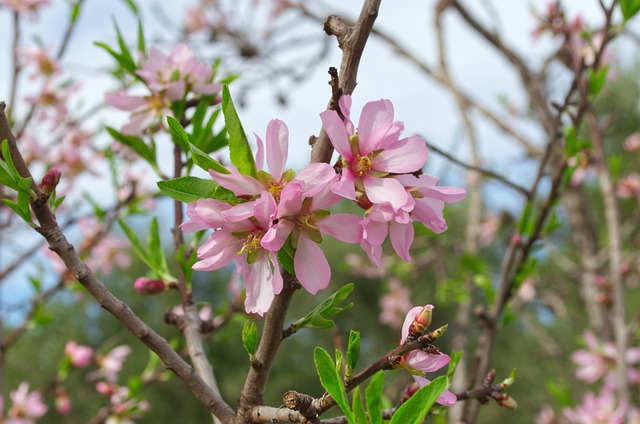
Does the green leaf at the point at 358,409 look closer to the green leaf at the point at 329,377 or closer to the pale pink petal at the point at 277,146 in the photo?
the green leaf at the point at 329,377

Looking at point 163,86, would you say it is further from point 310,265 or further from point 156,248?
point 310,265

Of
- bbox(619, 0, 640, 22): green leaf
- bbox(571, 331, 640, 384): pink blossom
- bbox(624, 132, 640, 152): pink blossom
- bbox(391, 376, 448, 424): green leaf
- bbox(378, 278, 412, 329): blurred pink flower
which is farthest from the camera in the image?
bbox(378, 278, 412, 329): blurred pink flower

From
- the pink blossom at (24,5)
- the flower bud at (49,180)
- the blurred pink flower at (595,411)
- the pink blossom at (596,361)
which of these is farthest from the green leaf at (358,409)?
the pink blossom at (24,5)

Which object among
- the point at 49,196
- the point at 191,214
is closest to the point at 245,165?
the point at 191,214

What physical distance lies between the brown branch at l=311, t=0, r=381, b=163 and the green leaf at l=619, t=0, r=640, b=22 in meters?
0.65

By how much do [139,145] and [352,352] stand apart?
1.44 ft

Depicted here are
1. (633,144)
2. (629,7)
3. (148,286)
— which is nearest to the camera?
(148,286)

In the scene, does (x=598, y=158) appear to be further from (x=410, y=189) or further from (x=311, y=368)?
(x=311, y=368)

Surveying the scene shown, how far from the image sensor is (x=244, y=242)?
472 millimetres

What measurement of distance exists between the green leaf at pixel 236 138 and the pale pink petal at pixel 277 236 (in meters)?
0.06

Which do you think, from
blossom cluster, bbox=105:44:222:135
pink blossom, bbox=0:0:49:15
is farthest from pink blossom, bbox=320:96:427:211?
pink blossom, bbox=0:0:49:15

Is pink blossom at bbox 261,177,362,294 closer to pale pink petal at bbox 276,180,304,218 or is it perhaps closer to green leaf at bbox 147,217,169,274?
pale pink petal at bbox 276,180,304,218

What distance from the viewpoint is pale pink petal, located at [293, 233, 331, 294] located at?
0.45 m

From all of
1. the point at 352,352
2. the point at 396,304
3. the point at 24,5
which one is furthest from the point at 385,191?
the point at 396,304
